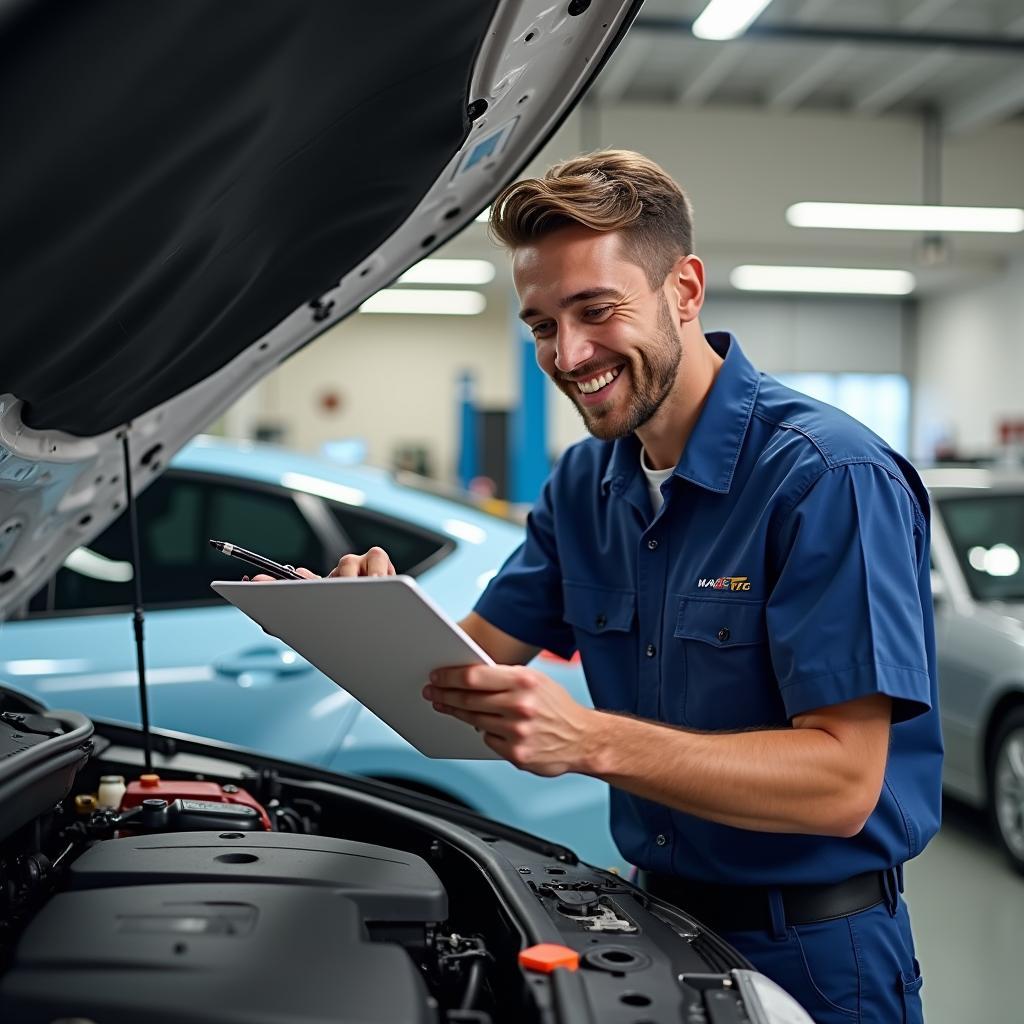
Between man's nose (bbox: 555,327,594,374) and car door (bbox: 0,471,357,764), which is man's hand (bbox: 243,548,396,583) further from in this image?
car door (bbox: 0,471,357,764)

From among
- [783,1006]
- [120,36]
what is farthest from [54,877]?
[120,36]

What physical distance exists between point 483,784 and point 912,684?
1.47m

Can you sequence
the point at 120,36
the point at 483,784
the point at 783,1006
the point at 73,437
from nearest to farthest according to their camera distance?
the point at 120,36 < the point at 783,1006 < the point at 73,437 < the point at 483,784

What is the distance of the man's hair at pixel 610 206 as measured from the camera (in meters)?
1.42

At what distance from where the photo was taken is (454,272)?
1224 centimetres

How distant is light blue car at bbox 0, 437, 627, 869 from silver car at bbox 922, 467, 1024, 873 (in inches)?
70.3

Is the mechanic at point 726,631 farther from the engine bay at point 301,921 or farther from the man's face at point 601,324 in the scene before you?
the engine bay at point 301,921

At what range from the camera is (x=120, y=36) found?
0.79 metres

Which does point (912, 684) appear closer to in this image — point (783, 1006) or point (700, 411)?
point (783, 1006)

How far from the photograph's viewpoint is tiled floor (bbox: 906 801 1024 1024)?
9.24ft

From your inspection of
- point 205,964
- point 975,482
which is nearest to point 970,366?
point 975,482

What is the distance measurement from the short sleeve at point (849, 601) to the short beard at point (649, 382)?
25cm

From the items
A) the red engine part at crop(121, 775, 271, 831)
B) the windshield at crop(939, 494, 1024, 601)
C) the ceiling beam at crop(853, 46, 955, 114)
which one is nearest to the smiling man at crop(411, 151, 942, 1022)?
the red engine part at crop(121, 775, 271, 831)

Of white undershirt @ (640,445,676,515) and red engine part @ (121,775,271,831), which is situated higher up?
white undershirt @ (640,445,676,515)
